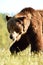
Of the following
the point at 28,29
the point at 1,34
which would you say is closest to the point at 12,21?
the point at 28,29

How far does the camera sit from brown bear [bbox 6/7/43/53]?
29.3 feet

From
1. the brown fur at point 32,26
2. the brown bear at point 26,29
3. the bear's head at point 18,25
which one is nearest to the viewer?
the bear's head at point 18,25

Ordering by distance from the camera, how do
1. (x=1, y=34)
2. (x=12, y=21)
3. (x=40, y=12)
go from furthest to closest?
(x=1, y=34)
(x=40, y=12)
(x=12, y=21)

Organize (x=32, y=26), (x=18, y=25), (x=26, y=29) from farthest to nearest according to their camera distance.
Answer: (x=32, y=26), (x=26, y=29), (x=18, y=25)

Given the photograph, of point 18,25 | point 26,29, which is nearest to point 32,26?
point 26,29

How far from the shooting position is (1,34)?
2402 centimetres

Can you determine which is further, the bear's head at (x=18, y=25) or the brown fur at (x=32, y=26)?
the brown fur at (x=32, y=26)

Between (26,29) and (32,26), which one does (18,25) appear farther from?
(32,26)

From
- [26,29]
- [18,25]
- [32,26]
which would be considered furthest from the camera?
[32,26]

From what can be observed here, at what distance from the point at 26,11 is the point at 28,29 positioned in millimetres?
575

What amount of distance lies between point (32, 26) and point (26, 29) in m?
0.24

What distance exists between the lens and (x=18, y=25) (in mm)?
8938

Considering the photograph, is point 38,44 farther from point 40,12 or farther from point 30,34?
point 40,12

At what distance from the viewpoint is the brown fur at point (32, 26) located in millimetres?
9094
